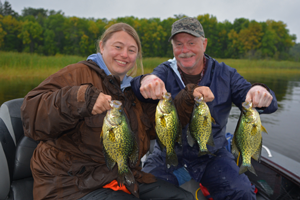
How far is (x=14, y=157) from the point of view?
95.0 inches

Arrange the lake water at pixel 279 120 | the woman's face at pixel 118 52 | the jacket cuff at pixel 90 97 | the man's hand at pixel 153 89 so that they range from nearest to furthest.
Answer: the jacket cuff at pixel 90 97 → the man's hand at pixel 153 89 → the woman's face at pixel 118 52 → the lake water at pixel 279 120

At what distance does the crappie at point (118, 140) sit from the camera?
187 centimetres

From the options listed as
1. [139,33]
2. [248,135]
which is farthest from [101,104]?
[139,33]

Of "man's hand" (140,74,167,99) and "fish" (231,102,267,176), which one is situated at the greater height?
"man's hand" (140,74,167,99)

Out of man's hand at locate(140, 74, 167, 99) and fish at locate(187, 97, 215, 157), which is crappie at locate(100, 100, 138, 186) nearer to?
man's hand at locate(140, 74, 167, 99)

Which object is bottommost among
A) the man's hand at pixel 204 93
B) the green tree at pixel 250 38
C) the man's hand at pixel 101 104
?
the man's hand at pixel 101 104

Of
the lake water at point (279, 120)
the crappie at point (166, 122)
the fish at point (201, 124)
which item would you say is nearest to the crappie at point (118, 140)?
the crappie at point (166, 122)

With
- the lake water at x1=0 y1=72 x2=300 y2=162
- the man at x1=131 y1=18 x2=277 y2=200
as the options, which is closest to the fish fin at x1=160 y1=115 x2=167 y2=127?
the man at x1=131 y1=18 x2=277 y2=200

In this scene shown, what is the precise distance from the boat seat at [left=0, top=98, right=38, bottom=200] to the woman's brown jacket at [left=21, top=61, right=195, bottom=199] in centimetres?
39

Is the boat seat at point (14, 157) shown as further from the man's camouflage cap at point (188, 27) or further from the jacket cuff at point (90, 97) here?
the man's camouflage cap at point (188, 27)

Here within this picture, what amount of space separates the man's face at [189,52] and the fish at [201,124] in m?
1.13

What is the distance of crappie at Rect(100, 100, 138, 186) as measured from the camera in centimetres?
187

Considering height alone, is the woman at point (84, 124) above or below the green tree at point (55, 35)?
below

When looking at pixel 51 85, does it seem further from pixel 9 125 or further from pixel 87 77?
pixel 9 125
